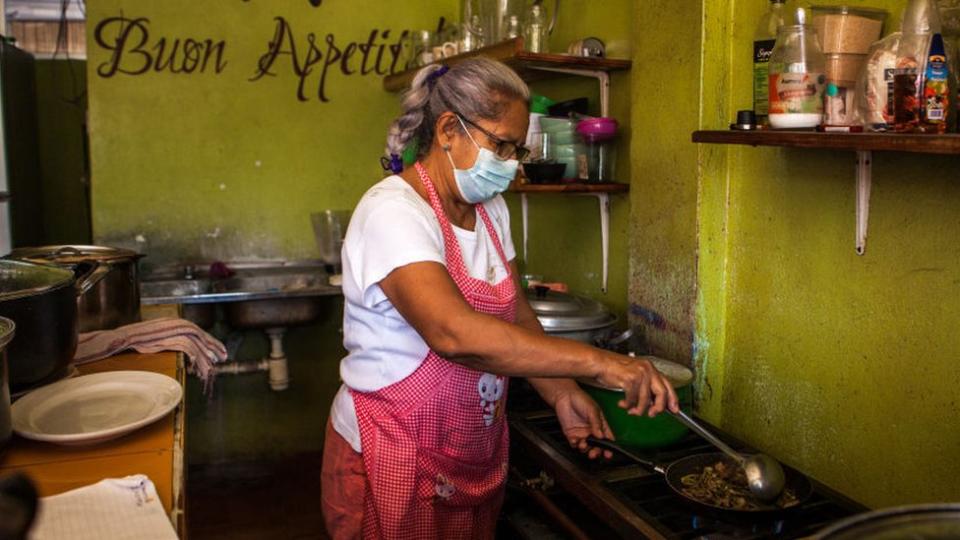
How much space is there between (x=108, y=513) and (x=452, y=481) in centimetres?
83

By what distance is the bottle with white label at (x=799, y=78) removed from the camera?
5.27 ft

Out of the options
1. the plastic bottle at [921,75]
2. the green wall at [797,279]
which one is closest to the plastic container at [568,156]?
the green wall at [797,279]

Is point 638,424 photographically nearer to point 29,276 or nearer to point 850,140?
point 850,140

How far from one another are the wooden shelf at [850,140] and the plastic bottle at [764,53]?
0.30 ft

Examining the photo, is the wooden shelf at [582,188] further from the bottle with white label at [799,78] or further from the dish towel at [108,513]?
the dish towel at [108,513]

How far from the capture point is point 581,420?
194 centimetres

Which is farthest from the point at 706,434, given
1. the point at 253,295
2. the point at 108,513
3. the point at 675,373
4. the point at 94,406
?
the point at 253,295

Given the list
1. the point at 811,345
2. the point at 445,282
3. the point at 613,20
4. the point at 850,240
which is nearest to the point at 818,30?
the point at 850,240

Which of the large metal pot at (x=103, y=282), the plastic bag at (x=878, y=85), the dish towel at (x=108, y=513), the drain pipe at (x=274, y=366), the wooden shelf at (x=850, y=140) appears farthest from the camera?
the drain pipe at (x=274, y=366)

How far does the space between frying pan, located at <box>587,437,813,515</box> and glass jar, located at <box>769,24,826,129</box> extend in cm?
76

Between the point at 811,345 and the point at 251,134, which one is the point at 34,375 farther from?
the point at 251,134

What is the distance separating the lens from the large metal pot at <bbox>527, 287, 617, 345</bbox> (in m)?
2.34

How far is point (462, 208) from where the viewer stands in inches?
74.7

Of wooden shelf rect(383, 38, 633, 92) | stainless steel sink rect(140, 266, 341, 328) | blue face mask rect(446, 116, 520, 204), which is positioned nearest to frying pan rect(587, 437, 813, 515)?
blue face mask rect(446, 116, 520, 204)
